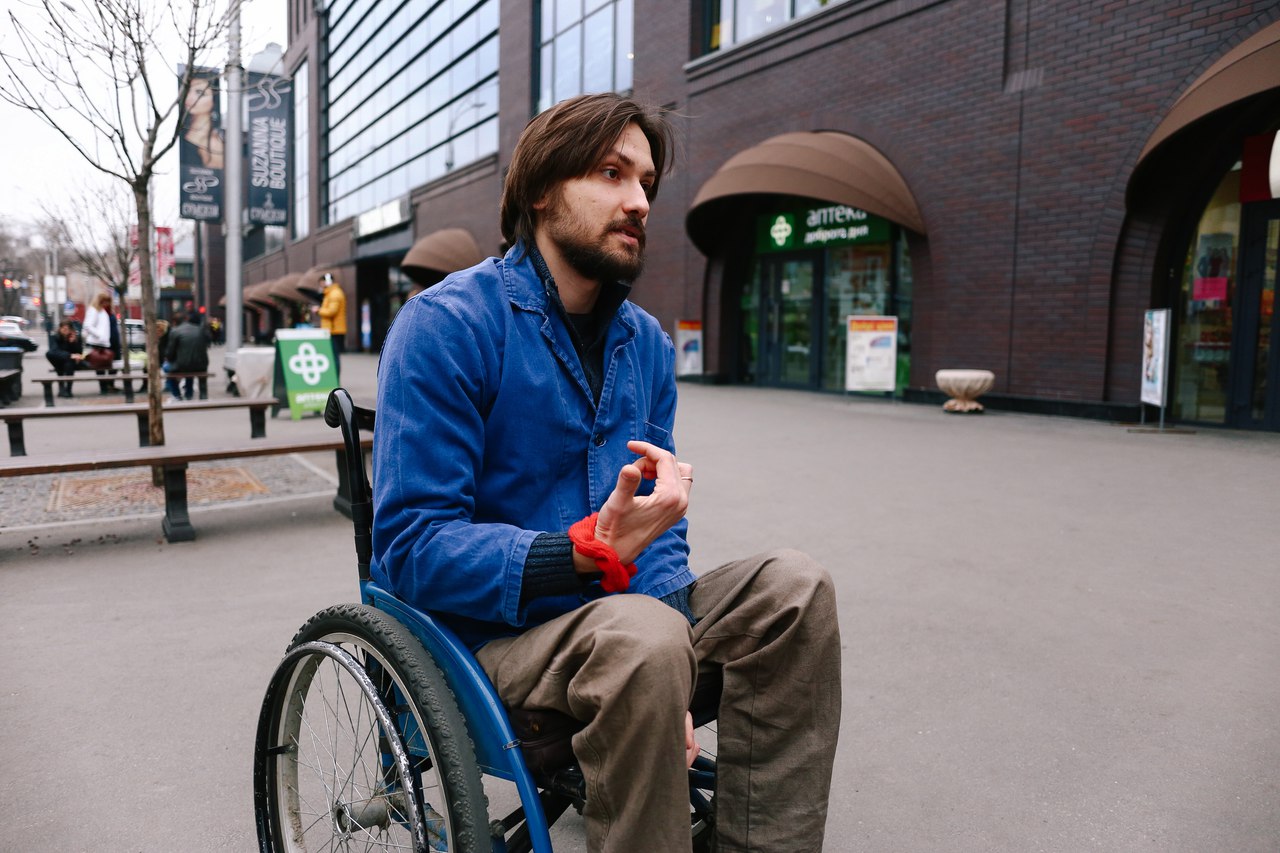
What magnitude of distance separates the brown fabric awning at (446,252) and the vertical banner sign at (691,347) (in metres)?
10.1

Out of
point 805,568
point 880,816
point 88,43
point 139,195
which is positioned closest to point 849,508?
point 880,816

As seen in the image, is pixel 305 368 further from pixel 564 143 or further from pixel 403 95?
pixel 403 95

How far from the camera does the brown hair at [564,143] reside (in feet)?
5.86

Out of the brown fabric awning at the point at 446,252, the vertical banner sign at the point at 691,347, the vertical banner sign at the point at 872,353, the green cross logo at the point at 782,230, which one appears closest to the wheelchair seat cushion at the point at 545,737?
the vertical banner sign at the point at 872,353

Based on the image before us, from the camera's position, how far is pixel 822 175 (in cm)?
1327

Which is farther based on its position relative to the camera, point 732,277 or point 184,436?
point 732,277

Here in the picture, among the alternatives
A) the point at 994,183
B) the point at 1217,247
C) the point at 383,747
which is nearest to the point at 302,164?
the point at 994,183

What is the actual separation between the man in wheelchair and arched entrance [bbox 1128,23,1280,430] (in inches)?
360

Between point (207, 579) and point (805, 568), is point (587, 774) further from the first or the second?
point (207, 579)

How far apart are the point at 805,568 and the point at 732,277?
16.1m

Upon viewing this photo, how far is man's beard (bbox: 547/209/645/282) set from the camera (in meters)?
1.81

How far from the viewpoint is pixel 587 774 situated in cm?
142

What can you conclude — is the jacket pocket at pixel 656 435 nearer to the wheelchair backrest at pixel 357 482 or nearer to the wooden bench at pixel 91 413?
the wheelchair backrest at pixel 357 482

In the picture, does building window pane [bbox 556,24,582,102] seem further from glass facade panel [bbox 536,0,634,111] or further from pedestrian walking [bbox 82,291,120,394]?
pedestrian walking [bbox 82,291,120,394]
